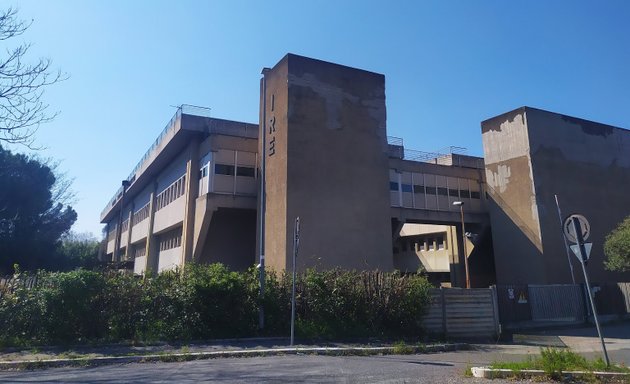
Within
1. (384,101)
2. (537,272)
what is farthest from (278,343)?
(537,272)

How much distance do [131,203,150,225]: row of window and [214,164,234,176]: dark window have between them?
17924 mm

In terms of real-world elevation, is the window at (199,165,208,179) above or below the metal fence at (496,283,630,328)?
above

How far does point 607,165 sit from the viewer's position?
33.0m

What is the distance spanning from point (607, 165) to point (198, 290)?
30534 mm

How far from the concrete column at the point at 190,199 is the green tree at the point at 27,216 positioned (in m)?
10.6

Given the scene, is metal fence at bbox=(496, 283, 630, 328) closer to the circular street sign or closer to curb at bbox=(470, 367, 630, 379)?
the circular street sign

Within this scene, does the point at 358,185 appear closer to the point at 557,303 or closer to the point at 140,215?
the point at 557,303

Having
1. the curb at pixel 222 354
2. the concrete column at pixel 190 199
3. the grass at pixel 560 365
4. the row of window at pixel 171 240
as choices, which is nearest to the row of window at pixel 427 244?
the row of window at pixel 171 240

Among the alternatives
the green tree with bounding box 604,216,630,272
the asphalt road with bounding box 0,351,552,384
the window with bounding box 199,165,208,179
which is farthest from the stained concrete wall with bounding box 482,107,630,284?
the asphalt road with bounding box 0,351,552,384

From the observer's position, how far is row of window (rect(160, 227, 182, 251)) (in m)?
33.3

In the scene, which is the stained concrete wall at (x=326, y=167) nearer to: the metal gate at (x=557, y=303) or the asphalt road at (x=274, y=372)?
the metal gate at (x=557, y=303)

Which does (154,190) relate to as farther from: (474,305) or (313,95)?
(474,305)

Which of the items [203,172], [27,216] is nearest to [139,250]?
[27,216]

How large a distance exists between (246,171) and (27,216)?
16490 millimetres
